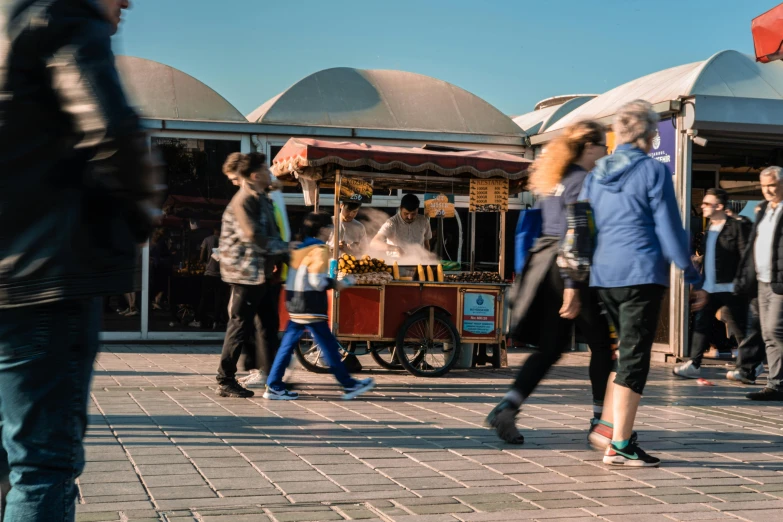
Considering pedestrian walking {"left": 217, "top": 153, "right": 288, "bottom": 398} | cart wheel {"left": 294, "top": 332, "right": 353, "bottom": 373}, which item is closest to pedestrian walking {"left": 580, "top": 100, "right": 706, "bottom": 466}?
pedestrian walking {"left": 217, "top": 153, "right": 288, "bottom": 398}

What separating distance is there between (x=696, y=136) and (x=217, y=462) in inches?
321

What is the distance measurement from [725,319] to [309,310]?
4.93m

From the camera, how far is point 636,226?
5.25 metres

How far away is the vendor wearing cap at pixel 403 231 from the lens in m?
10.9

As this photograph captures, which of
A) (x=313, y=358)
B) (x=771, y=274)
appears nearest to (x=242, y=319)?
(x=313, y=358)

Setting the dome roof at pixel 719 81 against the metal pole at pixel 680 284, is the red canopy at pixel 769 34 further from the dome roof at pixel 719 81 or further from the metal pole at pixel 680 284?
the metal pole at pixel 680 284

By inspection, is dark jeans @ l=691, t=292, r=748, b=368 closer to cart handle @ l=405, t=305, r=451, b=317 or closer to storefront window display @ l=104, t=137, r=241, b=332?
cart handle @ l=405, t=305, r=451, b=317

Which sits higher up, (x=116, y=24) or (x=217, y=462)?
(x=116, y=24)

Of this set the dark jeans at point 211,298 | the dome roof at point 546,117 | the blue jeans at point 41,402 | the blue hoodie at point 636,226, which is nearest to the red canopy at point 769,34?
the blue hoodie at point 636,226

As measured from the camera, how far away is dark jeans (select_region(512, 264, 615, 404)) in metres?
5.80

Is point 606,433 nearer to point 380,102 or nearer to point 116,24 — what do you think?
point 116,24

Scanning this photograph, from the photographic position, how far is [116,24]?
269 centimetres

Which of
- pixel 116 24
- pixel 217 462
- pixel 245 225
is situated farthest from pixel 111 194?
pixel 245 225

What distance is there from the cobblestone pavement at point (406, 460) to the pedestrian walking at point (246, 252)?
0.43m
